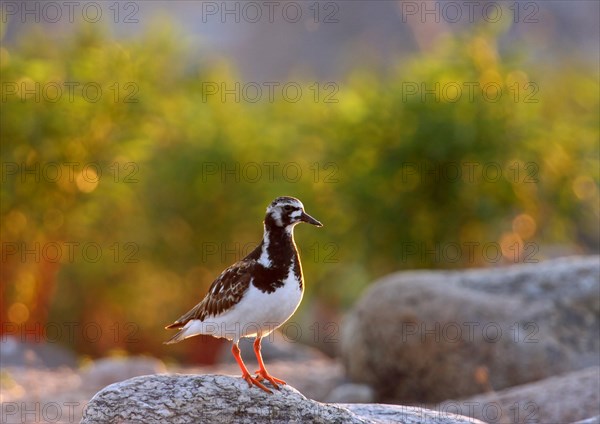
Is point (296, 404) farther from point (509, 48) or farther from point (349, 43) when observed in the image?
point (349, 43)

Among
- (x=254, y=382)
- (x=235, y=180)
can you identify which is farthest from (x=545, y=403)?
(x=235, y=180)

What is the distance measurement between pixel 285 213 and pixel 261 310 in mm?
812

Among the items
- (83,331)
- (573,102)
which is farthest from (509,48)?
(83,331)

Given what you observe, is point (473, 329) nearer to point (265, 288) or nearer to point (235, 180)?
point (265, 288)

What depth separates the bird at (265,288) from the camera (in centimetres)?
788

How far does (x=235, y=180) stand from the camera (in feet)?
72.9

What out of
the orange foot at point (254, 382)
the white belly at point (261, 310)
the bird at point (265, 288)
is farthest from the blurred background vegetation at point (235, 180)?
the orange foot at point (254, 382)

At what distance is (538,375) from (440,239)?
6.57 meters

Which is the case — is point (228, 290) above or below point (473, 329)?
above

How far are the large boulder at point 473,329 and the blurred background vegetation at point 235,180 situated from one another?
5059 millimetres

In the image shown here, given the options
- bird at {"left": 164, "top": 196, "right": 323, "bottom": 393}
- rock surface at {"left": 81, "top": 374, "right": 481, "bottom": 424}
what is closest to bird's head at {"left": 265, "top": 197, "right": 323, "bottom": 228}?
bird at {"left": 164, "top": 196, "right": 323, "bottom": 393}

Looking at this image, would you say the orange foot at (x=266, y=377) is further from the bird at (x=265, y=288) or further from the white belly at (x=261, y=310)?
the white belly at (x=261, y=310)

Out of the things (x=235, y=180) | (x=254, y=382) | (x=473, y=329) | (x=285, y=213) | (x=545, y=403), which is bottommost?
(x=545, y=403)

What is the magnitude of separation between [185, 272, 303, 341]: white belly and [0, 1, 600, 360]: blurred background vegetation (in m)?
11.7
